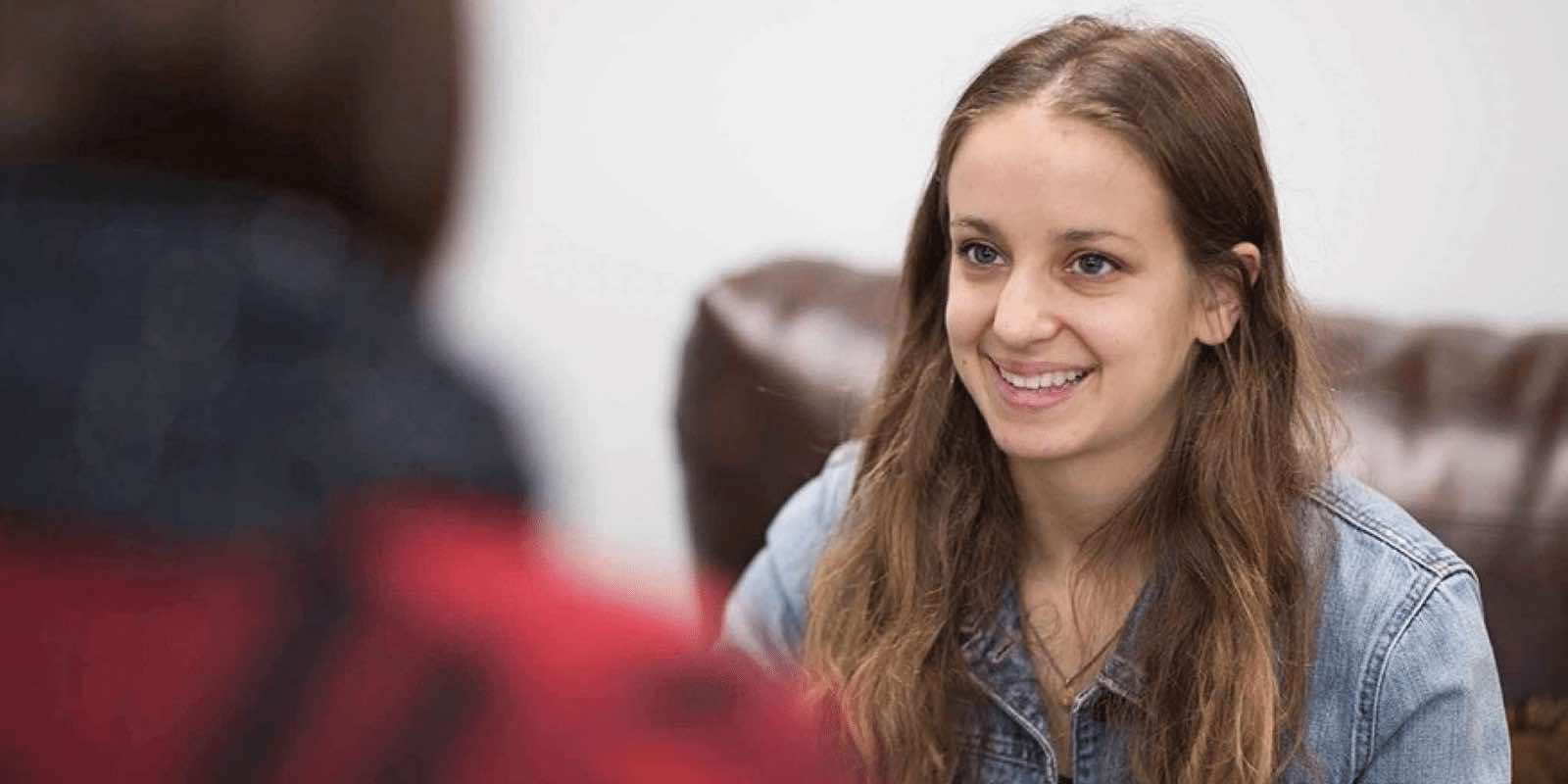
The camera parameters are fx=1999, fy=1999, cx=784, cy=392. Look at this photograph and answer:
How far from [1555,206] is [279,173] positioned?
6.23 feet

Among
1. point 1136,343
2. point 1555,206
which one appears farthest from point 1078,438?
point 1555,206

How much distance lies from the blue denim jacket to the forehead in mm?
279

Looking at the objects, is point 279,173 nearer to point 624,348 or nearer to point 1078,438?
point 1078,438

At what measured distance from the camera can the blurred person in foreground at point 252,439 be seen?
376 mm

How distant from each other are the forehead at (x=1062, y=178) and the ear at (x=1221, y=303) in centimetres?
7

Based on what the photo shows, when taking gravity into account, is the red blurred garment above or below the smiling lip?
above

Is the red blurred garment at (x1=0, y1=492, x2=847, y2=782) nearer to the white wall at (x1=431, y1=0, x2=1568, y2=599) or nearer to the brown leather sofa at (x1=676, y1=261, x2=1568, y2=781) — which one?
the brown leather sofa at (x1=676, y1=261, x2=1568, y2=781)

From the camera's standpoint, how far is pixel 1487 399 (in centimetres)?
173

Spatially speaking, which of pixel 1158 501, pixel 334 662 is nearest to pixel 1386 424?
pixel 1158 501

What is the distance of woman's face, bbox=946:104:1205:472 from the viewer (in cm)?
131

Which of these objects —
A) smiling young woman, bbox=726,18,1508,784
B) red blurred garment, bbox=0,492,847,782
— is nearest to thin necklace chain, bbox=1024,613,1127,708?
smiling young woman, bbox=726,18,1508,784

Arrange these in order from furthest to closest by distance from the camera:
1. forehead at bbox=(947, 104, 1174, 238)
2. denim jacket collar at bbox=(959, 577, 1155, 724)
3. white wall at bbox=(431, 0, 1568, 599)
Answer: white wall at bbox=(431, 0, 1568, 599)
denim jacket collar at bbox=(959, 577, 1155, 724)
forehead at bbox=(947, 104, 1174, 238)

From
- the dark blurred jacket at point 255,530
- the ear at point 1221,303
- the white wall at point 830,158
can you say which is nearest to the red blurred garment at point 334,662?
the dark blurred jacket at point 255,530

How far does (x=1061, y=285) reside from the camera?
4.39 ft
